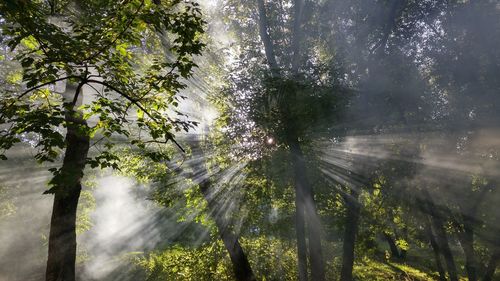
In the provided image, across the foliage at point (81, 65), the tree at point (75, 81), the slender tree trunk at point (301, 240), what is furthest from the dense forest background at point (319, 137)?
the foliage at point (81, 65)

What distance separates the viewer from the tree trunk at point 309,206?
467 inches

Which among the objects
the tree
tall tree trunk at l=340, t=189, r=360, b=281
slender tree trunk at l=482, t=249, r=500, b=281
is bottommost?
slender tree trunk at l=482, t=249, r=500, b=281

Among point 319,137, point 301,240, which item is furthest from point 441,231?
point 319,137

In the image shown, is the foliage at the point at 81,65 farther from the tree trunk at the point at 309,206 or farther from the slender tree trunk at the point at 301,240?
the slender tree trunk at the point at 301,240

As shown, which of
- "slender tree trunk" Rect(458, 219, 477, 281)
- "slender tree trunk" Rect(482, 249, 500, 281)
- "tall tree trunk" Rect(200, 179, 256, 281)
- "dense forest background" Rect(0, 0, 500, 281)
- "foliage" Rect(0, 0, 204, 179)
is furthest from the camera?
"slender tree trunk" Rect(458, 219, 477, 281)

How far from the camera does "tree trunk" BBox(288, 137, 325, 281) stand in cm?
1185

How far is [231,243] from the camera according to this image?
10781mm

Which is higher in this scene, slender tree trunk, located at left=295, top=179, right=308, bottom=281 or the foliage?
the foliage

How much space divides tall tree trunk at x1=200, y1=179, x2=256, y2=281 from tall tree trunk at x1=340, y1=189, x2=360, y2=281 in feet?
14.5

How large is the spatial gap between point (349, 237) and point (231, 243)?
17.3ft

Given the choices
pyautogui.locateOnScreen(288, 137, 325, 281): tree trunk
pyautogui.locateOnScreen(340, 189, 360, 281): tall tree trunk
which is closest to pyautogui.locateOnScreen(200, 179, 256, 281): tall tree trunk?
pyautogui.locateOnScreen(288, 137, 325, 281): tree trunk

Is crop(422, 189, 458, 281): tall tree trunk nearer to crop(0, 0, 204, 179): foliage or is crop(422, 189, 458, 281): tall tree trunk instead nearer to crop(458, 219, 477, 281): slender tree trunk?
crop(458, 219, 477, 281): slender tree trunk

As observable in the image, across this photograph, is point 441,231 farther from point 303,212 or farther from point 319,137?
point 319,137

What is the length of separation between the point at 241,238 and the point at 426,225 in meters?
11.1
